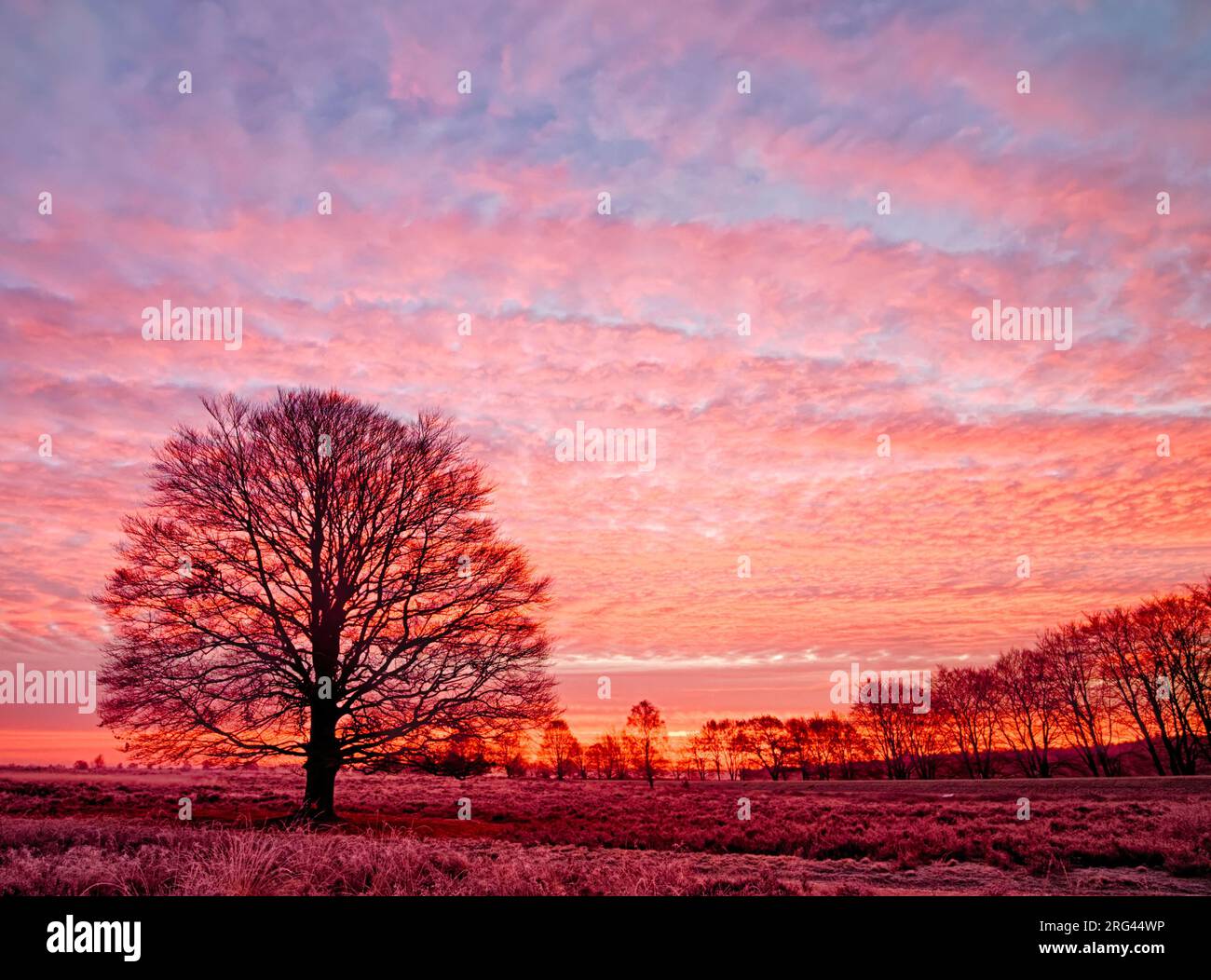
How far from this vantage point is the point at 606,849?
651 inches

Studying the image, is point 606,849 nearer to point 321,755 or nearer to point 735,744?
point 321,755

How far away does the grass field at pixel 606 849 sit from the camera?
810 centimetres

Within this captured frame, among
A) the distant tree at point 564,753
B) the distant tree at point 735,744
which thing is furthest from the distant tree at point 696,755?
the distant tree at point 564,753

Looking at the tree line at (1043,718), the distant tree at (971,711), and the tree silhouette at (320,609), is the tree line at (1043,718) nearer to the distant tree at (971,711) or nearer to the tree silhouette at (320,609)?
the distant tree at (971,711)
